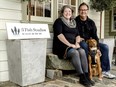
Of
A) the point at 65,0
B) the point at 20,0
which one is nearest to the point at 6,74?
the point at 20,0

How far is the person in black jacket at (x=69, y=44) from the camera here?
3967mm

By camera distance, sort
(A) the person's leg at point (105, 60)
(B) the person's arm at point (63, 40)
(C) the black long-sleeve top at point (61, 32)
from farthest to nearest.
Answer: (A) the person's leg at point (105, 60) → (C) the black long-sleeve top at point (61, 32) → (B) the person's arm at point (63, 40)

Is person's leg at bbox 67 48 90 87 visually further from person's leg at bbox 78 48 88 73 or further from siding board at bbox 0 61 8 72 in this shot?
siding board at bbox 0 61 8 72

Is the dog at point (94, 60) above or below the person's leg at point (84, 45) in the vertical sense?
below

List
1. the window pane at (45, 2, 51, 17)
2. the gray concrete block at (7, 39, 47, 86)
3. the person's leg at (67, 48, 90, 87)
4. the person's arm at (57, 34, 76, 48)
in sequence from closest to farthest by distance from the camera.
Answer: the gray concrete block at (7, 39, 47, 86), the person's leg at (67, 48, 90, 87), the person's arm at (57, 34, 76, 48), the window pane at (45, 2, 51, 17)

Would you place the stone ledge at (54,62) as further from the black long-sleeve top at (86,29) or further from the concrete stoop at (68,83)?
the black long-sleeve top at (86,29)

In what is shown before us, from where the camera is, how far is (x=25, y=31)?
12.6 feet

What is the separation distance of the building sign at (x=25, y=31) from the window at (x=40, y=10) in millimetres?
378

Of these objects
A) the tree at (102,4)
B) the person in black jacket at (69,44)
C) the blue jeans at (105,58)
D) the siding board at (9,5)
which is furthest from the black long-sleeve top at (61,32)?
the tree at (102,4)

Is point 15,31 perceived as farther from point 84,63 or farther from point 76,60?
point 84,63

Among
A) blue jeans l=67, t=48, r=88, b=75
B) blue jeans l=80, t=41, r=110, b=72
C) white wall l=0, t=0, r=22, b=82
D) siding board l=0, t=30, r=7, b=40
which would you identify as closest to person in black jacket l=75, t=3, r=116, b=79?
blue jeans l=80, t=41, r=110, b=72

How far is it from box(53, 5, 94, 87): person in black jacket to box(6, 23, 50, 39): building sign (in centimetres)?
33

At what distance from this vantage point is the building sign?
3667 millimetres

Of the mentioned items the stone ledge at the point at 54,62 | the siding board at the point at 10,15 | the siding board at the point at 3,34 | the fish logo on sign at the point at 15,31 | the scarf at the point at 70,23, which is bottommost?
the stone ledge at the point at 54,62
